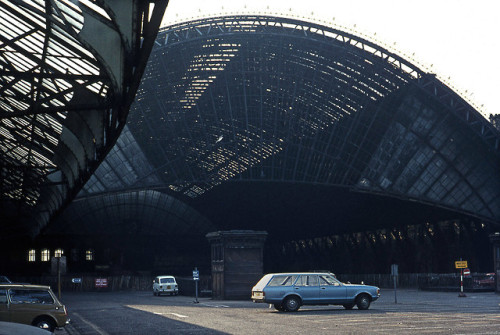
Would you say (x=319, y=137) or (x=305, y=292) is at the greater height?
(x=319, y=137)

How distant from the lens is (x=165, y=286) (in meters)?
59.0

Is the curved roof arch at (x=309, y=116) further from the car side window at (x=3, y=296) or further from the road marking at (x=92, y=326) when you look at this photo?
the car side window at (x=3, y=296)

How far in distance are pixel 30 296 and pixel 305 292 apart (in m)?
13.3

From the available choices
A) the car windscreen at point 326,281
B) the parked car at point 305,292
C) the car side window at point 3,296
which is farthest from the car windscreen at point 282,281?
the car side window at point 3,296

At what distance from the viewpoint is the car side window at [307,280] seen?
102 feet

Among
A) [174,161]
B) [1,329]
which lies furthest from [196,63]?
[1,329]

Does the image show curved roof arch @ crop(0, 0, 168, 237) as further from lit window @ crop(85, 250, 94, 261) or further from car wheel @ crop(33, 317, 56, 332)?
lit window @ crop(85, 250, 94, 261)

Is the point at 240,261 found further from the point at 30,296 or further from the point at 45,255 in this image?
the point at 45,255

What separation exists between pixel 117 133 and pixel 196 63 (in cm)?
4481

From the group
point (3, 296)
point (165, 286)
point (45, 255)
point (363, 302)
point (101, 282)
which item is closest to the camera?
point (3, 296)

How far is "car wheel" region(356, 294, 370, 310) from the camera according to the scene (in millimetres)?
31359

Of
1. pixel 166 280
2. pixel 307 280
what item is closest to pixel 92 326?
pixel 307 280

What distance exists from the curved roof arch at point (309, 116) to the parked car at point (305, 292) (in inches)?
1295

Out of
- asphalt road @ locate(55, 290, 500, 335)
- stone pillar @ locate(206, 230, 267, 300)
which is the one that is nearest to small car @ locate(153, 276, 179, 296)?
stone pillar @ locate(206, 230, 267, 300)
